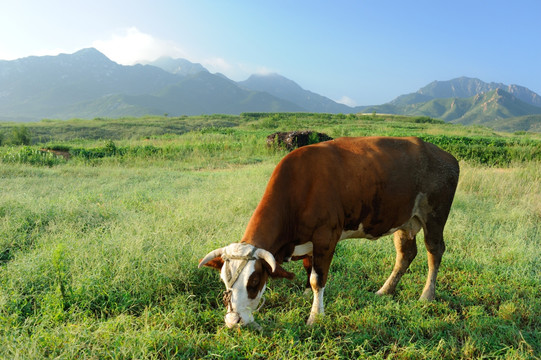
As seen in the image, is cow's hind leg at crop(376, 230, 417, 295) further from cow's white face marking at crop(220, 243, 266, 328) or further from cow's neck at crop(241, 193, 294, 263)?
cow's white face marking at crop(220, 243, 266, 328)

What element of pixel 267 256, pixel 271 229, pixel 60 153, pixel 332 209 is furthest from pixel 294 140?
pixel 267 256

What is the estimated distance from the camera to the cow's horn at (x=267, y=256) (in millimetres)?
2854

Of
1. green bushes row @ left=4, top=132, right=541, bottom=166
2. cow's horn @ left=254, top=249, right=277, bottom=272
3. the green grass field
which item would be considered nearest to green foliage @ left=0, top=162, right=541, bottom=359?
the green grass field

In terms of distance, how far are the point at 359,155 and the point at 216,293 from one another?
244 centimetres

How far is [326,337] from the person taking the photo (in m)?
3.35

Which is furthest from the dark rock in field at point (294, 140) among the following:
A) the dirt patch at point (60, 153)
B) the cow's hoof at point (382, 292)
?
the cow's hoof at point (382, 292)

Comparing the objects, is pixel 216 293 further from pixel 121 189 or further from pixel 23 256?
pixel 121 189

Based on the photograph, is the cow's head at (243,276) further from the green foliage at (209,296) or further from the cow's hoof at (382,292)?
the cow's hoof at (382,292)

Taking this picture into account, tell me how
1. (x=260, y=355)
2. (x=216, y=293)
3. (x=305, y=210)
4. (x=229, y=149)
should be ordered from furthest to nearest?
(x=229, y=149) < (x=216, y=293) < (x=305, y=210) < (x=260, y=355)

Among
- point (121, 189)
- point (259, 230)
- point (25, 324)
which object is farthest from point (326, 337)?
point (121, 189)

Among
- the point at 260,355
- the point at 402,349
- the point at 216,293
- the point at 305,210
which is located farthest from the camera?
the point at 216,293

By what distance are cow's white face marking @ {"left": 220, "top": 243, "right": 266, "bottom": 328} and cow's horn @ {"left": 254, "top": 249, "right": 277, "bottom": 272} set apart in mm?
69

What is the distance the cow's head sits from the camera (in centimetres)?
289

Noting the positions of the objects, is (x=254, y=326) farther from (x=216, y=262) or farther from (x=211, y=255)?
(x=211, y=255)
